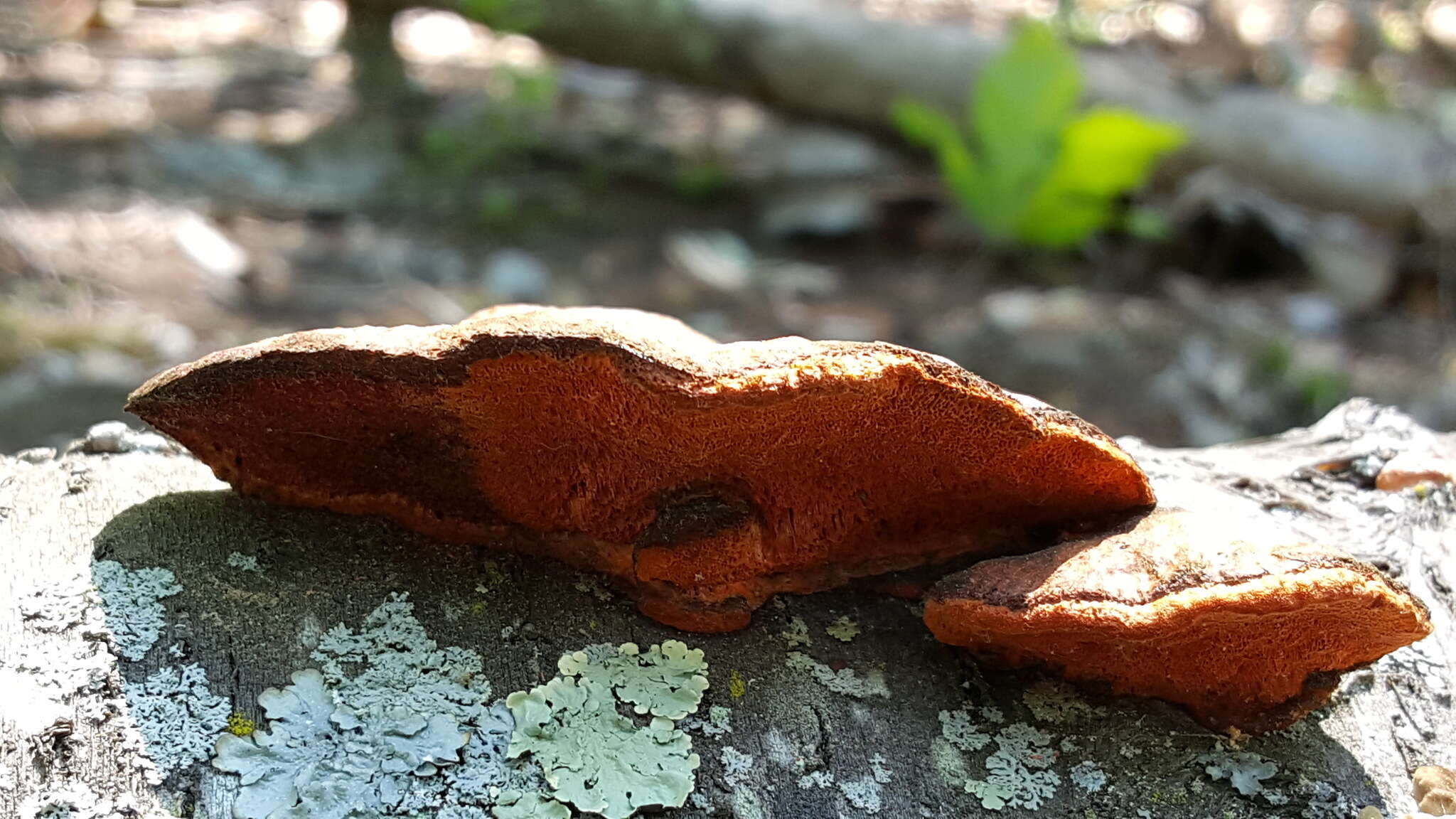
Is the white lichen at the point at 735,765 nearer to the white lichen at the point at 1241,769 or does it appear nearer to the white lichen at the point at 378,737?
the white lichen at the point at 378,737

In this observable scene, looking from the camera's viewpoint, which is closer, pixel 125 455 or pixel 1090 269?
pixel 125 455

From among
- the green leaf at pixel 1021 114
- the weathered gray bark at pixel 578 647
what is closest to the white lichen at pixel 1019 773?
the weathered gray bark at pixel 578 647

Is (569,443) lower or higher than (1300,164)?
lower

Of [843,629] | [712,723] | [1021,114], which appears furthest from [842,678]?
[1021,114]

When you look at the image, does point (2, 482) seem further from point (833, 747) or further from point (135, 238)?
point (135, 238)

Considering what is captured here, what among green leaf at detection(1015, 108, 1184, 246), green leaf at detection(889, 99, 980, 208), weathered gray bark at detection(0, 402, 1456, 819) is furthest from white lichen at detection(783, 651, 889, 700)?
green leaf at detection(889, 99, 980, 208)

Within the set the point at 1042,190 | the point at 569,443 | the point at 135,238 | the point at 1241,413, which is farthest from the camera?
the point at 1042,190

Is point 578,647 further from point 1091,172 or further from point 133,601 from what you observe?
point 1091,172

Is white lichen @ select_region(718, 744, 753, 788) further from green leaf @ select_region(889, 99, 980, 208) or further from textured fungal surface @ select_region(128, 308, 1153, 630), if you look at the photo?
green leaf @ select_region(889, 99, 980, 208)

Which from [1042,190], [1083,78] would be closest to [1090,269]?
[1042,190]
